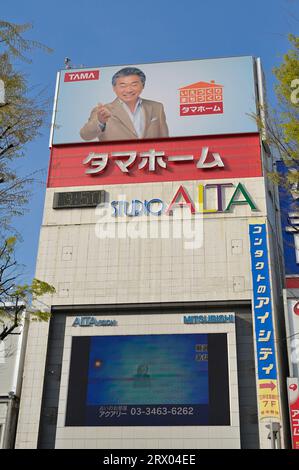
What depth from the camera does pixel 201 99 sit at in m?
34.8

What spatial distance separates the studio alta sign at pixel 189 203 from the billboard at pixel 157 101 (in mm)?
4016

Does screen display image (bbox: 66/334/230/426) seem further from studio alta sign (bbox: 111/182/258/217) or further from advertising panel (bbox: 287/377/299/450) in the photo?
studio alta sign (bbox: 111/182/258/217)

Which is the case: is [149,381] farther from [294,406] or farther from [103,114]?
[103,114]

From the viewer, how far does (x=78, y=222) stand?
107 feet

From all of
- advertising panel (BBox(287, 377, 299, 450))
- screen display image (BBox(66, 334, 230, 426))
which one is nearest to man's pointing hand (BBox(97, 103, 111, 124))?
screen display image (BBox(66, 334, 230, 426))

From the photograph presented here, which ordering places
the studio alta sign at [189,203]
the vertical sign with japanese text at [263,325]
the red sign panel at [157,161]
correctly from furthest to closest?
the red sign panel at [157,161], the studio alta sign at [189,203], the vertical sign with japanese text at [263,325]

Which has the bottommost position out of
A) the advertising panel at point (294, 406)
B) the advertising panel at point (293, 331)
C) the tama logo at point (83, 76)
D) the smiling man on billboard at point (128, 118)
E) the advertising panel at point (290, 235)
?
the advertising panel at point (294, 406)

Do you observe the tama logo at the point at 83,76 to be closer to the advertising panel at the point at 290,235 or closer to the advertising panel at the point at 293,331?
the advertising panel at the point at 290,235

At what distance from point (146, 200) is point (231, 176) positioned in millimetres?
5431

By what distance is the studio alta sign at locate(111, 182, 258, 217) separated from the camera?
31781 mm

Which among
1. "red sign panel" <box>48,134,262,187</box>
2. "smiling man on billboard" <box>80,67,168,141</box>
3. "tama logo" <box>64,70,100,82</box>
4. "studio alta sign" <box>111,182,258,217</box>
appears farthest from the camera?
"tama logo" <box>64,70,100,82</box>

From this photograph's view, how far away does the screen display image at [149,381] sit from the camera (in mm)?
26844

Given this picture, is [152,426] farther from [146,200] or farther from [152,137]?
[152,137]

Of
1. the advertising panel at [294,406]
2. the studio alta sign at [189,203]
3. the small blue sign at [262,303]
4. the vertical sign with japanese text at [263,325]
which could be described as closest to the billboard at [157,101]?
the studio alta sign at [189,203]
